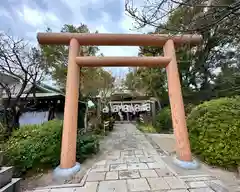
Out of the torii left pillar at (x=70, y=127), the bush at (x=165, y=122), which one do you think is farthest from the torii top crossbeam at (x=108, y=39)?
the bush at (x=165, y=122)

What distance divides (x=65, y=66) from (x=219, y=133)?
756 cm

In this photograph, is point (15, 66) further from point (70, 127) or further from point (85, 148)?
point (85, 148)

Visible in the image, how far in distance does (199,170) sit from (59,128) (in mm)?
3786

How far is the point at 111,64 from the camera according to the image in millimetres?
4668

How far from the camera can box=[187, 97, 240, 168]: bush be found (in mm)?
3740

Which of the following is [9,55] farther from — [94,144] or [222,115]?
[222,115]

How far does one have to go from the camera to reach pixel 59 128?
Result: 4535 millimetres

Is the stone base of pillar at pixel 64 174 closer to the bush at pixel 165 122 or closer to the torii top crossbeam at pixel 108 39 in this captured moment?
the torii top crossbeam at pixel 108 39

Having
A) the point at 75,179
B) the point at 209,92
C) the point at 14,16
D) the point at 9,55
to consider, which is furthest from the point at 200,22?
the point at 209,92

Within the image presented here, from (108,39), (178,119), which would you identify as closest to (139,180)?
(178,119)

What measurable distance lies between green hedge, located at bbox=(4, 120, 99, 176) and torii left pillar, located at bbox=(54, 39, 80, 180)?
431 mm

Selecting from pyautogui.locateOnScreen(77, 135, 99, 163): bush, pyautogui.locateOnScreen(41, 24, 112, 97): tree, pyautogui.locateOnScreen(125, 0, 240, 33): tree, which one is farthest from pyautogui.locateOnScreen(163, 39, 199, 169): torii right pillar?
pyautogui.locateOnScreen(41, 24, 112, 97): tree

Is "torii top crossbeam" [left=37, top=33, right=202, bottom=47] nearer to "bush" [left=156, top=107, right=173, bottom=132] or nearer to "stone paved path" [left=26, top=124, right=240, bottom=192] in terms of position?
"stone paved path" [left=26, top=124, right=240, bottom=192]

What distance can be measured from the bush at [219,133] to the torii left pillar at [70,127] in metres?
3.31
